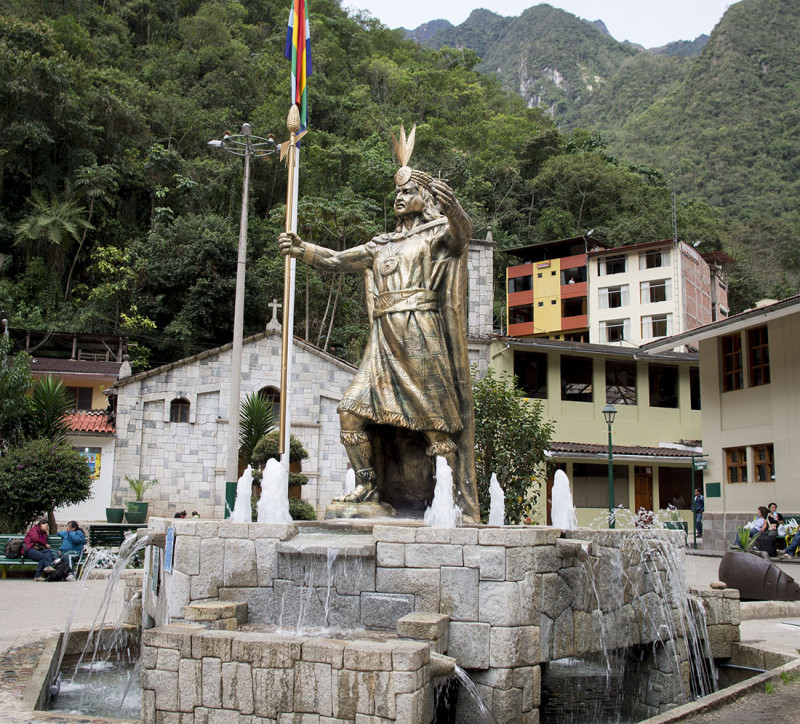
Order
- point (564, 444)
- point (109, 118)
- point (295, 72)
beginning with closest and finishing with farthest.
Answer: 1. point (295, 72)
2. point (564, 444)
3. point (109, 118)

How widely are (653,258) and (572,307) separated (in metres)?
4.61

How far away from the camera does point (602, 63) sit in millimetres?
110000

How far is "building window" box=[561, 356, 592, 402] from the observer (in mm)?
28344

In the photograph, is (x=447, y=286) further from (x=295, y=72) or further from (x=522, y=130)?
(x=522, y=130)

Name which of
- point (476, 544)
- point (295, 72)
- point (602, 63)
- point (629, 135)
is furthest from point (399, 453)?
point (602, 63)

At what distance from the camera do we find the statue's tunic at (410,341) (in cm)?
742

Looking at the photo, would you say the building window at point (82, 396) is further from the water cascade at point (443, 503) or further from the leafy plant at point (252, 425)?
the water cascade at point (443, 503)

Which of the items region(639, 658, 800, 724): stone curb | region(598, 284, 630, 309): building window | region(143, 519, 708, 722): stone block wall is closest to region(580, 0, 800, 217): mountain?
region(598, 284, 630, 309): building window

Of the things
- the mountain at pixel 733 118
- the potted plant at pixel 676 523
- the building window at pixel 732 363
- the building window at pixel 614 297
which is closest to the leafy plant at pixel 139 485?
the potted plant at pixel 676 523

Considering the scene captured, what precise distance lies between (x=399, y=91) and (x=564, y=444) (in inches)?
1197

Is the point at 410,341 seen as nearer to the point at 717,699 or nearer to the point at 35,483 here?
the point at 717,699

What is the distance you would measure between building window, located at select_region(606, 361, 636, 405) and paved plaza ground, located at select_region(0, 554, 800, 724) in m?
13.5

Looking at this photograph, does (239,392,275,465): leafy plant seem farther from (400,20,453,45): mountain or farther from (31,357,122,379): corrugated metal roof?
(400,20,453,45): mountain

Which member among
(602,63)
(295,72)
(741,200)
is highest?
(602,63)
